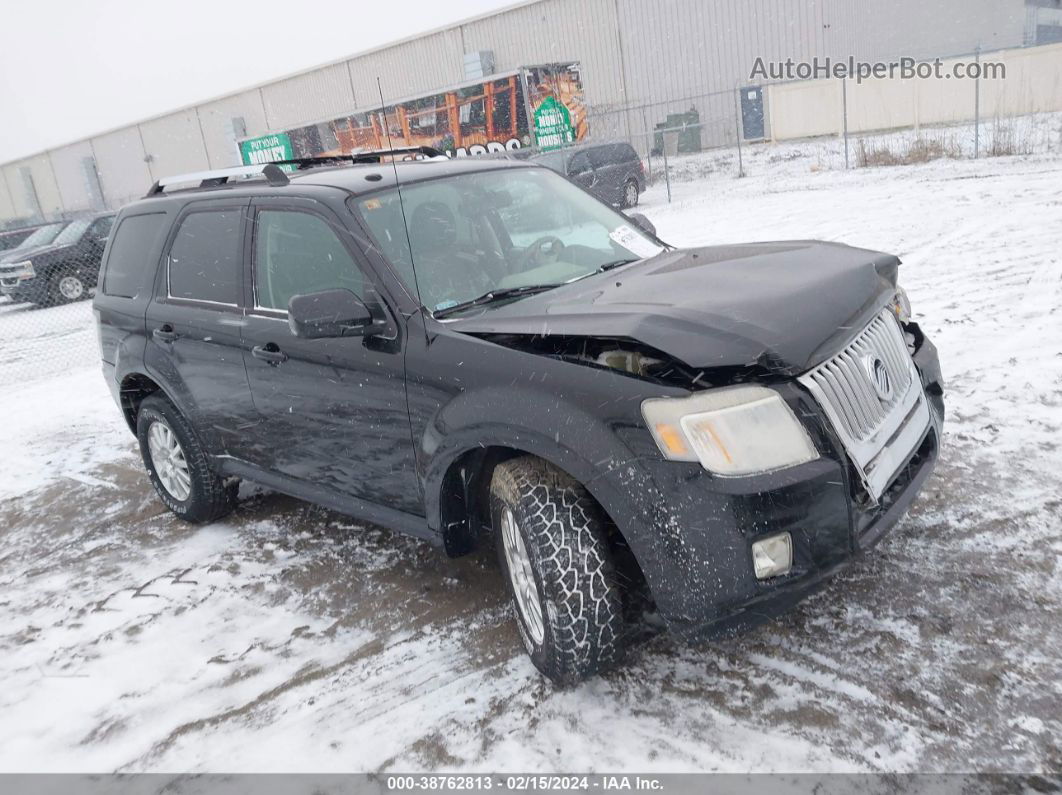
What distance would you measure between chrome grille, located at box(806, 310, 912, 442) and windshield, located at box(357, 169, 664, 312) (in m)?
1.19

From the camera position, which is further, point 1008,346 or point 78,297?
point 78,297

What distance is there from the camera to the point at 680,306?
2762 mm

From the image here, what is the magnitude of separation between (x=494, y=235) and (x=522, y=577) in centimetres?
154

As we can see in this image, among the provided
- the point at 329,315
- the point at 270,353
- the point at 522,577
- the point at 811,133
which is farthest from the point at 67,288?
the point at 811,133

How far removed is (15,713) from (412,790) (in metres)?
1.78

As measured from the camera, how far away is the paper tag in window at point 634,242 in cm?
391

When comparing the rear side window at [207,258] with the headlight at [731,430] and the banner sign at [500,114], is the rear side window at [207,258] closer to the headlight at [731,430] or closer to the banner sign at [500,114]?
the headlight at [731,430]

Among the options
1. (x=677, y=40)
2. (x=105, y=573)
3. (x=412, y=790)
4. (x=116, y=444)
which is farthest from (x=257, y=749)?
(x=677, y=40)

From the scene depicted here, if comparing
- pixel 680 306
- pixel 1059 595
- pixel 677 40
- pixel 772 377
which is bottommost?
pixel 1059 595

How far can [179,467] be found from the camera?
4.76 meters

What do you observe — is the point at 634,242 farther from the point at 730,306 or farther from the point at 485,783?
the point at 485,783

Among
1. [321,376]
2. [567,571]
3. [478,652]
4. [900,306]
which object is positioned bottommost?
[478,652]

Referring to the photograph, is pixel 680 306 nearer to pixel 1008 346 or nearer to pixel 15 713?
pixel 15 713

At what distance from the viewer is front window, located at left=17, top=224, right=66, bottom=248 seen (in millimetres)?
17688
